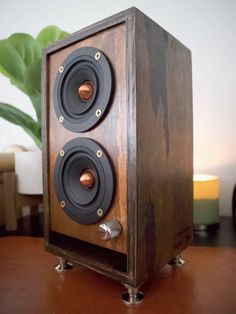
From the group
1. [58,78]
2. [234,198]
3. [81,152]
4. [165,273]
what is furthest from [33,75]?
[234,198]

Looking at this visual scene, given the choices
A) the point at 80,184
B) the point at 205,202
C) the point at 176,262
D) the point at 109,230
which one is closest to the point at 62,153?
the point at 80,184

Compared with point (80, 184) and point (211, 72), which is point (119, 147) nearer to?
point (80, 184)

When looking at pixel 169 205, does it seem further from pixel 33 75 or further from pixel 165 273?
pixel 33 75

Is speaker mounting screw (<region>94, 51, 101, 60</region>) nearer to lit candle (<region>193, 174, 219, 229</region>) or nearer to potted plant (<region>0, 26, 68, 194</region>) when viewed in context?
potted plant (<region>0, 26, 68, 194</region>)

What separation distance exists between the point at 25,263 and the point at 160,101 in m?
0.44

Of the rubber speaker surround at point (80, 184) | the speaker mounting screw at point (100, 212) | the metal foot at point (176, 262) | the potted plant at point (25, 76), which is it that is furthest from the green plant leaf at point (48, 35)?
the metal foot at point (176, 262)

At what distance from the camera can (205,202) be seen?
0.71 meters

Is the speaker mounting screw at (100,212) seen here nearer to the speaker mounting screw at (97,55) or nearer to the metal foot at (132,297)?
the metal foot at (132,297)

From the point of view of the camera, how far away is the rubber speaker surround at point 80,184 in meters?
0.40

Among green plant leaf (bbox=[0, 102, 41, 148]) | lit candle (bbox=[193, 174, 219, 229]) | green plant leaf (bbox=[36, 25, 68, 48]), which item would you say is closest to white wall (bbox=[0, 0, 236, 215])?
lit candle (bbox=[193, 174, 219, 229])

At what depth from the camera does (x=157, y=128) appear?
1.33 feet

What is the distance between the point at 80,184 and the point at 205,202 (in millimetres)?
408

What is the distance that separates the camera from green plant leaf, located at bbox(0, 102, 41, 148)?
28.0 inches

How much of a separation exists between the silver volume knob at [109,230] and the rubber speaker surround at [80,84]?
161 mm
